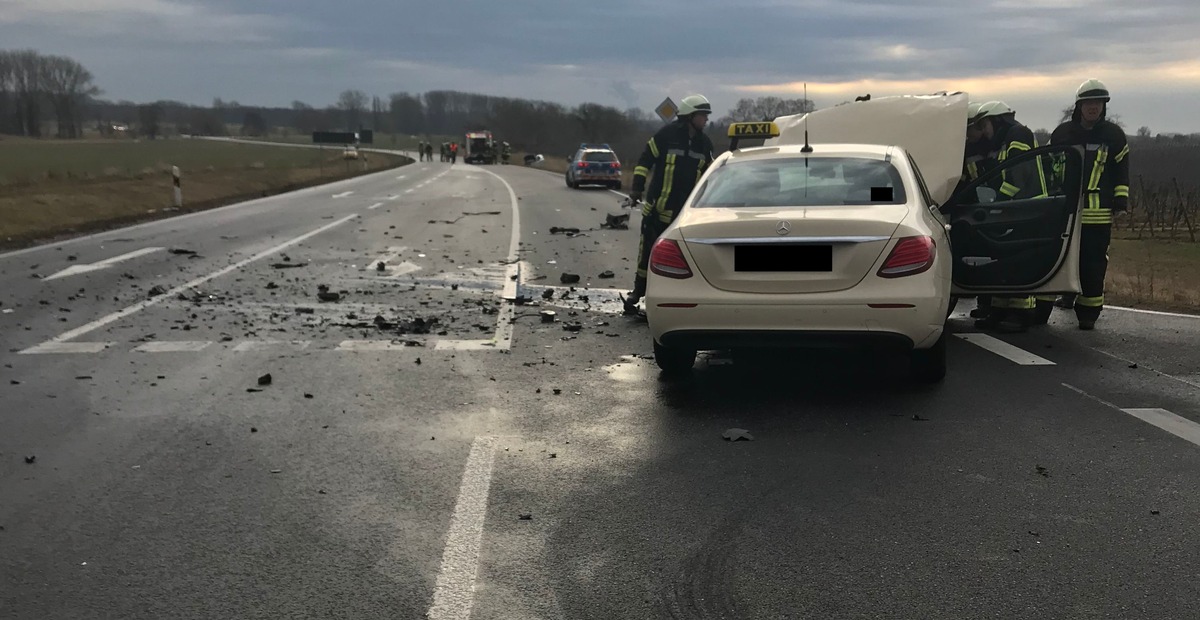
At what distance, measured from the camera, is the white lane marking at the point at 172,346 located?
7695mm

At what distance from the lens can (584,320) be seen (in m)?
9.18

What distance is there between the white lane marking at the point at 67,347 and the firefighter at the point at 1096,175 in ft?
25.6

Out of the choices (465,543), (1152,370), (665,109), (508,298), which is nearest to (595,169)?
(665,109)

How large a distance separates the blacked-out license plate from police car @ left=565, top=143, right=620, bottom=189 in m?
31.8

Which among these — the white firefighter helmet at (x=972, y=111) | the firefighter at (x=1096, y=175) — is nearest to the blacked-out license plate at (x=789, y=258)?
the firefighter at (x=1096, y=175)

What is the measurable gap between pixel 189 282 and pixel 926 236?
345 inches

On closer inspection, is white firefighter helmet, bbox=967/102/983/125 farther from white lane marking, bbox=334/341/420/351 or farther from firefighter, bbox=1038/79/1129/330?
white lane marking, bbox=334/341/420/351

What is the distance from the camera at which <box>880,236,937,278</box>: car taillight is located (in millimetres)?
5625

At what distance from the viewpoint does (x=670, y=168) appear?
9039 mm

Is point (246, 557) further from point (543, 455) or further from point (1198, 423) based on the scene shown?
point (1198, 423)

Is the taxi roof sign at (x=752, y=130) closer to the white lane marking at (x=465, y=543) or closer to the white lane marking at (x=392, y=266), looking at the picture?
the white lane marking at (x=465, y=543)

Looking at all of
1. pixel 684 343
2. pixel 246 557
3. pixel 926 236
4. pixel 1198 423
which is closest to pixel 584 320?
pixel 684 343

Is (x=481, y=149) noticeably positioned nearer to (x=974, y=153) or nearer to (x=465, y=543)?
(x=974, y=153)

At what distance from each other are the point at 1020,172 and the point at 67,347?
25.5 feet
